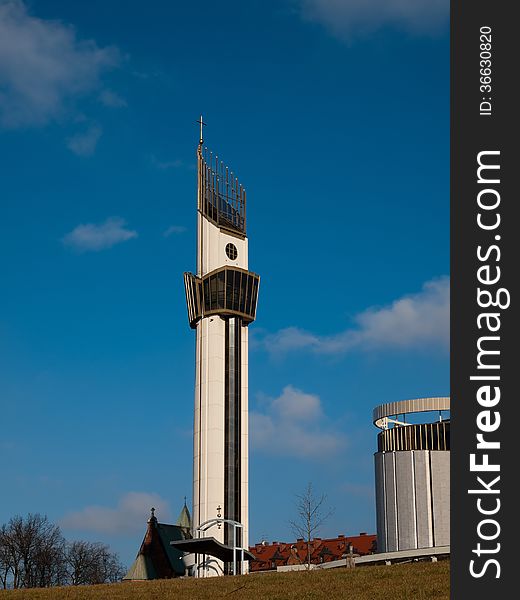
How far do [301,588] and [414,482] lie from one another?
58.6 metres

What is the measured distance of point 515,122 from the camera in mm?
15703

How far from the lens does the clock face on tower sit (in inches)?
3484

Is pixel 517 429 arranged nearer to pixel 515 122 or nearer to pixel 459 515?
pixel 459 515

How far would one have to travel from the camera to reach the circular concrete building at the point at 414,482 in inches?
3625

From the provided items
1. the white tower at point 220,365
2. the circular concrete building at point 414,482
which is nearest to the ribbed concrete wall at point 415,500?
the circular concrete building at point 414,482

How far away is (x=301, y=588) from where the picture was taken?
3662cm

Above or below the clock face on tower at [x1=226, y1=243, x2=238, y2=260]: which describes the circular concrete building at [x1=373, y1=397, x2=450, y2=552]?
below

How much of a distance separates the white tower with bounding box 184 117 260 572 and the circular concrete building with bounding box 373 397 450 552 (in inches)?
799

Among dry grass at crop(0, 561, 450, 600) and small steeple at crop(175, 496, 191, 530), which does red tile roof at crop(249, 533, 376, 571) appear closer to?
small steeple at crop(175, 496, 191, 530)

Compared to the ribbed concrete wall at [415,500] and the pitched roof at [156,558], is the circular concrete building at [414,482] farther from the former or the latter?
the pitched roof at [156,558]

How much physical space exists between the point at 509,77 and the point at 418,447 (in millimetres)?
Result: 81749

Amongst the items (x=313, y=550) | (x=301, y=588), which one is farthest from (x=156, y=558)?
(x=301, y=588)

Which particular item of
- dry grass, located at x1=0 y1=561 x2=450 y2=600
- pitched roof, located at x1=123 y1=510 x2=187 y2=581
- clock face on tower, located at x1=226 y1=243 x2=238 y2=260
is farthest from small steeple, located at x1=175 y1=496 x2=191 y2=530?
dry grass, located at x1=0 y1=561 x2=450 y2=600

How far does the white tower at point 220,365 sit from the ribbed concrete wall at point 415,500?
20.4 meters
